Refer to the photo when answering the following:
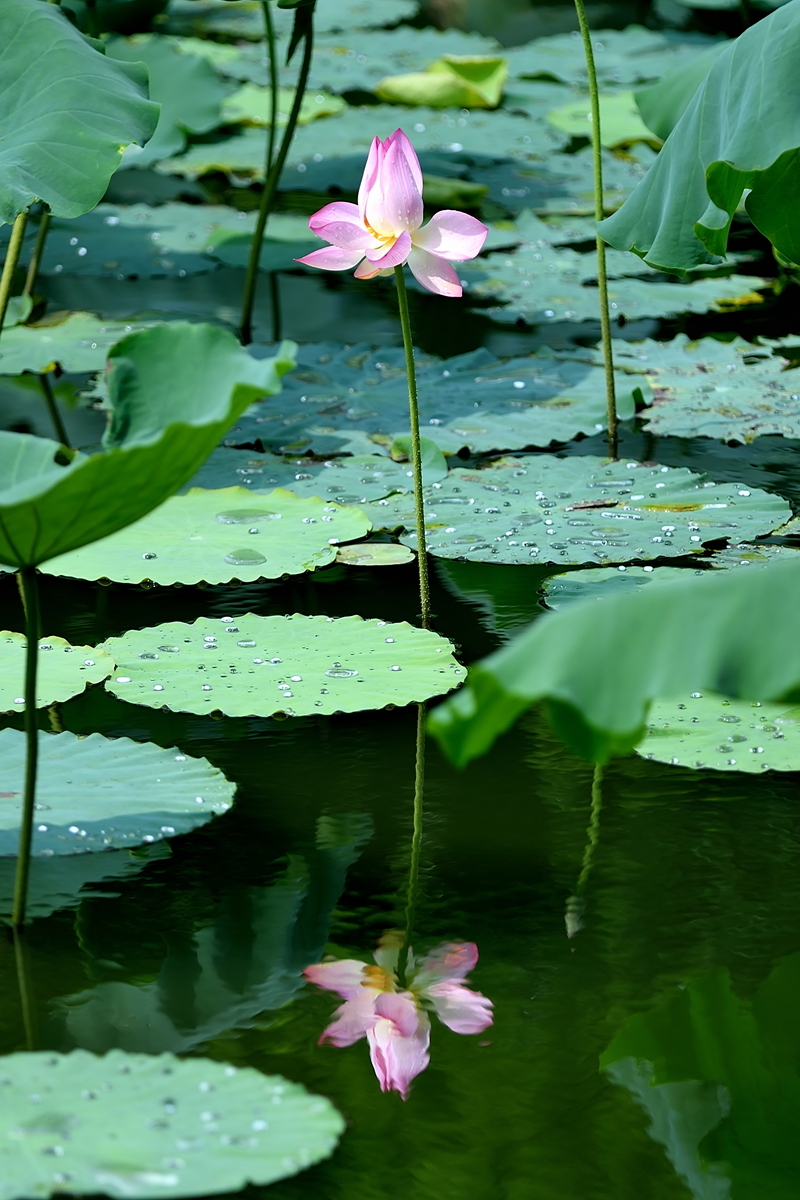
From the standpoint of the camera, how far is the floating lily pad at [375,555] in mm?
2188

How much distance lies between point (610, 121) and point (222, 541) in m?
3.72

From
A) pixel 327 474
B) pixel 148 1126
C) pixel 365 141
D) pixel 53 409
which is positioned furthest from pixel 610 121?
pixel 148 1126

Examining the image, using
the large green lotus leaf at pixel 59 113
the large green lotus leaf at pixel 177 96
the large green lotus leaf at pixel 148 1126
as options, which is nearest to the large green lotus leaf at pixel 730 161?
the large green lotus leaf at pixel 59 113

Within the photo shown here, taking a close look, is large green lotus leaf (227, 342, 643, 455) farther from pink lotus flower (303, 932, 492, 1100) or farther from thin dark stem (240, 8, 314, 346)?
pink lotus flower (303, 932, 492, 1100)

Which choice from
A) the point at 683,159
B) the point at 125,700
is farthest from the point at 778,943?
the point at 683,159

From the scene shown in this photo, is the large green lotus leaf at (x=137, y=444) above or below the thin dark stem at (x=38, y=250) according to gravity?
above

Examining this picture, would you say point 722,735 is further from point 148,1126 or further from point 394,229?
point 148,1126

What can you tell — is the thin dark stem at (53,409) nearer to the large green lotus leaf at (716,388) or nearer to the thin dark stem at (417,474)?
the thin dark stem at (417,474)

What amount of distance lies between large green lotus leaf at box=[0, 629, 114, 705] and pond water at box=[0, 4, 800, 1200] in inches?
1.6

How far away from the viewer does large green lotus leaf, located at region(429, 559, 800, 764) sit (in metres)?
0.84

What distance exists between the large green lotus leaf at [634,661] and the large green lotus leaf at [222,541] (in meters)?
1.17

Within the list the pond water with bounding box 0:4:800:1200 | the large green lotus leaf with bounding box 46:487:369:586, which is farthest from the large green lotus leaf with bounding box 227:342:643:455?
the pond water with bounding box 0:4:800:1200

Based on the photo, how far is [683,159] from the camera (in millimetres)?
2014

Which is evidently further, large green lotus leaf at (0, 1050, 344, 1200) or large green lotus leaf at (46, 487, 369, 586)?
large green lotus leaf at (46, 487, 369, 586)
